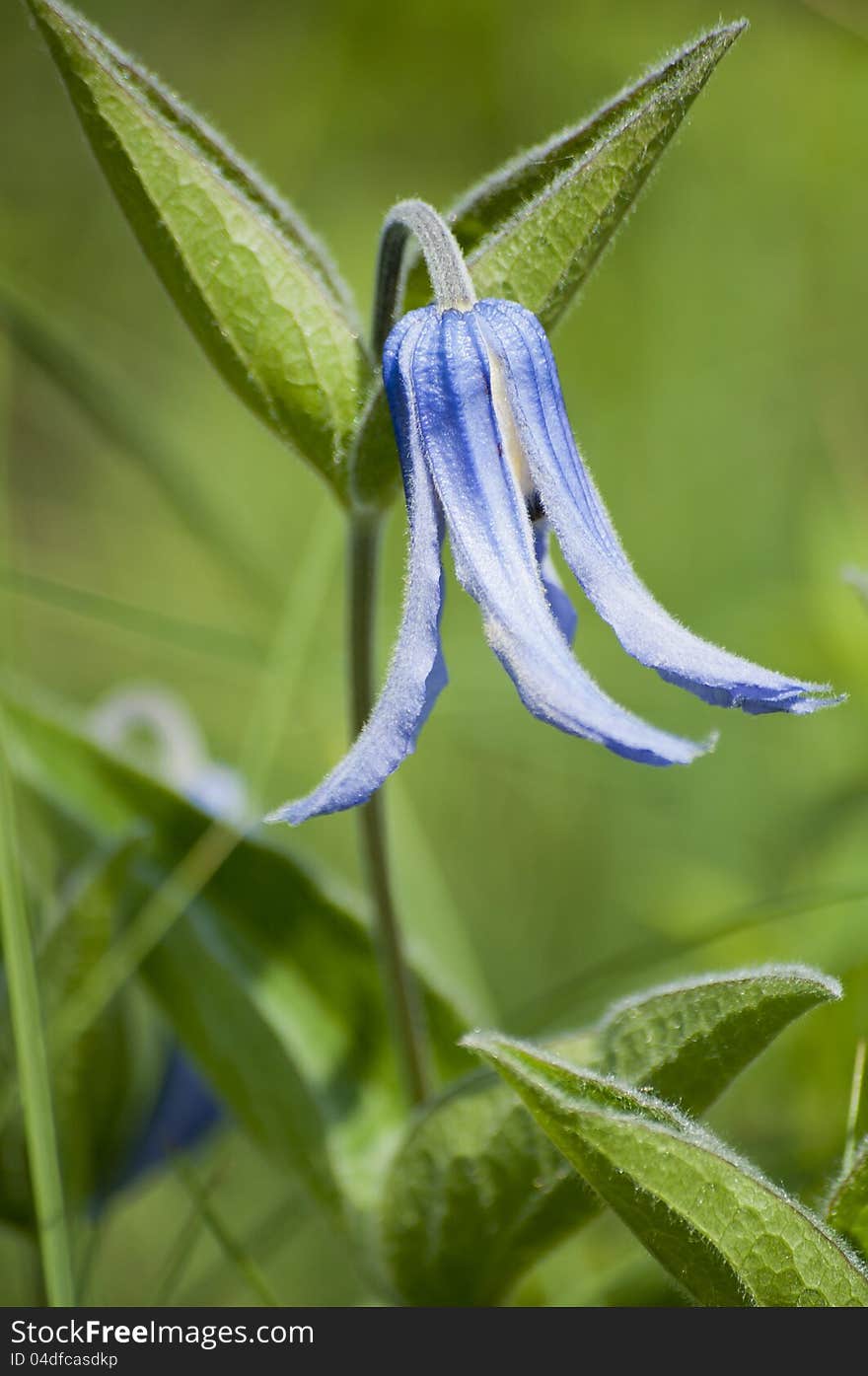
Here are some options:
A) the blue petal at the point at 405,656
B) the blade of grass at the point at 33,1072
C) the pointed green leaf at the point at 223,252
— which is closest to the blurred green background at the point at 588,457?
the blade of grass at the point at 33,1072

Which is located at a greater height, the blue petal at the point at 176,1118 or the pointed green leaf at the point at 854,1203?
the blue petal at the point at 176,1118

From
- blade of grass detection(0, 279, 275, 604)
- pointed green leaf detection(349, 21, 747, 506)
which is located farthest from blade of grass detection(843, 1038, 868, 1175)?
blade of grass detection(0, 279, 275, 604)

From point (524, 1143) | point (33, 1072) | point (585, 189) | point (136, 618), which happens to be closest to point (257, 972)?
point (33, 1072)

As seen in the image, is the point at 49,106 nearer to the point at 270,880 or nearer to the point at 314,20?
the point at 314,20

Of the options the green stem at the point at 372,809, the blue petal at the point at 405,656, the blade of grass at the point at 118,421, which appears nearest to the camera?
the blue petal at the point at 405,656

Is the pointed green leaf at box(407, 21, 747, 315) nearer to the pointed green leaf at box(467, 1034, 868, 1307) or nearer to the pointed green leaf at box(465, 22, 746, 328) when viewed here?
the pointed green leaf at box(465, 22, 746, 328)

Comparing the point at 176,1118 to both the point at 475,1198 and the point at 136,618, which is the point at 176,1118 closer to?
the point at 475,1198

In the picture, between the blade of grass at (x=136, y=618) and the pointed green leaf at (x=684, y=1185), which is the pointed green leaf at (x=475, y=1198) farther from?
the blade of grass at (x=136, y=618)
